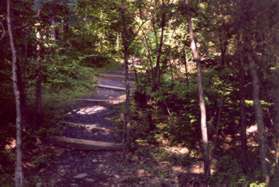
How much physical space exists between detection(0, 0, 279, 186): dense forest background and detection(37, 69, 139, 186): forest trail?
0.55 metres

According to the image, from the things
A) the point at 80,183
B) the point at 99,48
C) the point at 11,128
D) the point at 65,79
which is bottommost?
the point at 80,183

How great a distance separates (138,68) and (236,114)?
4.15 m

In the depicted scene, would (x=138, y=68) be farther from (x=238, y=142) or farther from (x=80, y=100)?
(x=238, y=142)

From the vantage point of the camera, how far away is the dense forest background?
956 cm

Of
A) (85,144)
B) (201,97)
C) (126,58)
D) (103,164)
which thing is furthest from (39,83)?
(201,97)

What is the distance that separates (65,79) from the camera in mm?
17391

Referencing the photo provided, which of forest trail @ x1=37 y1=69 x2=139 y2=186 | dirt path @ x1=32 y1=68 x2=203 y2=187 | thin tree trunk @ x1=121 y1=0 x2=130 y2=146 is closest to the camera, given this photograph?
dirt path @ x1=32 y1=68 x2=203 y2=187

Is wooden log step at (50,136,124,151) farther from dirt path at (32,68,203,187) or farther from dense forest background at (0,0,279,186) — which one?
dense forest background at (0,0,279,186)

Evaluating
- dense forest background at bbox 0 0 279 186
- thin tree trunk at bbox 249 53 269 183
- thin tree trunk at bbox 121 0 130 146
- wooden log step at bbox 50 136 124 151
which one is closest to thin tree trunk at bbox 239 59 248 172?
dense forest background at bbox 0 0 279 186

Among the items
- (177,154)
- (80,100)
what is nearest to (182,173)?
(177,154)

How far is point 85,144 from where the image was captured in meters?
12.1

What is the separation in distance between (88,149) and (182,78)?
4.56 m

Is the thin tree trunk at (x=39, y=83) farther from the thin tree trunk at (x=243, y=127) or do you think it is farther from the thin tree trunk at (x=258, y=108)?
the thin tree trunk at (x=258, y=108)

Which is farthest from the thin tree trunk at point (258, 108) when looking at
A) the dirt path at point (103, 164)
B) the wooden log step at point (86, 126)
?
the wooden log step at point (86, 126)
